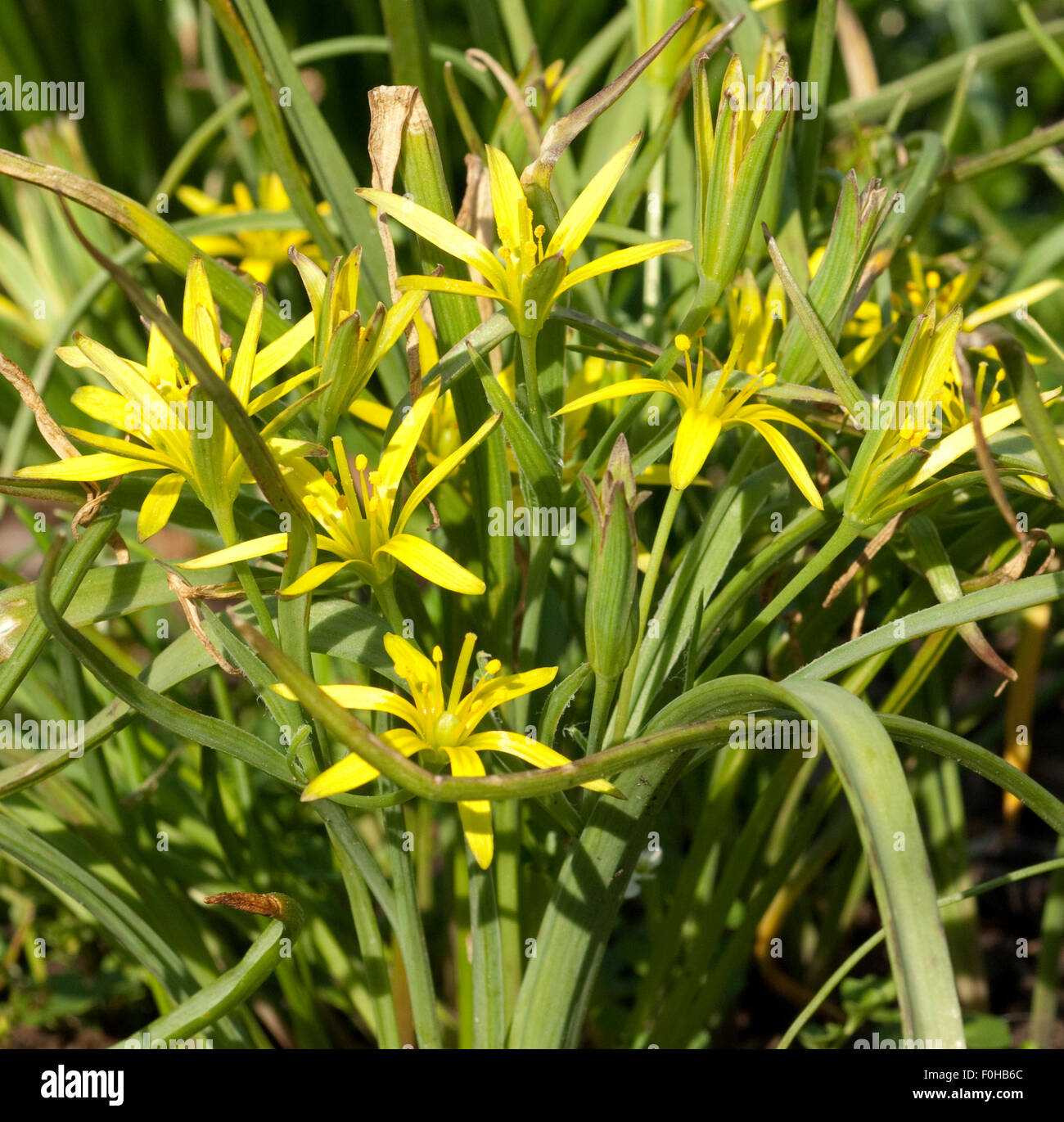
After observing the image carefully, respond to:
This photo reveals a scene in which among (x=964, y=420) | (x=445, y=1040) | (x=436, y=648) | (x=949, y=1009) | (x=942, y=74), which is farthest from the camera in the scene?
(x=942, y=74)

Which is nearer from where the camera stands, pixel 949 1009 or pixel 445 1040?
pixel 949 1009

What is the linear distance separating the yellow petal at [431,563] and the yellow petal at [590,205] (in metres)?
0.21

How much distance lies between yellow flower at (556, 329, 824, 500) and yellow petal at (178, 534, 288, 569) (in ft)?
0.59

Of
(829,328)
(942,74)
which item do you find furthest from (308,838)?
(942,74)

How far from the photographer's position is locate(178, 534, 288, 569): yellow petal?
21.8 inches

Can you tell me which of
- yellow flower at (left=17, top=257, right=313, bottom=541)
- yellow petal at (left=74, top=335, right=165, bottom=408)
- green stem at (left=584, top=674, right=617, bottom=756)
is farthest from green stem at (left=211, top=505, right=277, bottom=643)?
green stem at (left=584, top=674, right=617, bottom=756)

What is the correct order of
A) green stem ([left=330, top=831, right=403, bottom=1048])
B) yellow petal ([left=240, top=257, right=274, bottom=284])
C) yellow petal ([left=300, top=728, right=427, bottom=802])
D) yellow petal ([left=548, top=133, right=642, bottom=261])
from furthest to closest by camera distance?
yellow petal ([left=240, top=257, right=274, bottom=284])
green stem ([left=330, top=831, right=403, bottom=1048])
yellow petal ([left=548, top=133, right=642, bottom=261])
yellow petal ([left=300, top=728, right=427, bottom=802])

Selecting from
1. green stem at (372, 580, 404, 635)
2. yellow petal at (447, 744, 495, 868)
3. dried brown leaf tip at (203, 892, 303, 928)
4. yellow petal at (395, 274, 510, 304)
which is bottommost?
dried brown leaf tip at (203, 892, 303, 928)

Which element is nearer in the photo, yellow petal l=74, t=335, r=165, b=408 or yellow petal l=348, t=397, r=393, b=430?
yellow petal l=74, t=335, r=165, b=408

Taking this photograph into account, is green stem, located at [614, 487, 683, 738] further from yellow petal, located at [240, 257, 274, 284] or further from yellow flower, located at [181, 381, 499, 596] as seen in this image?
yellow petal, located at [240, 257, 274, 284]

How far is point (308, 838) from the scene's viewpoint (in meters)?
1.07

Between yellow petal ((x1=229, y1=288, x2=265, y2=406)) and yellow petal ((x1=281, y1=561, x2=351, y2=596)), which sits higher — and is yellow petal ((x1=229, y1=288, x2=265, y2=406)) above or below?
above
